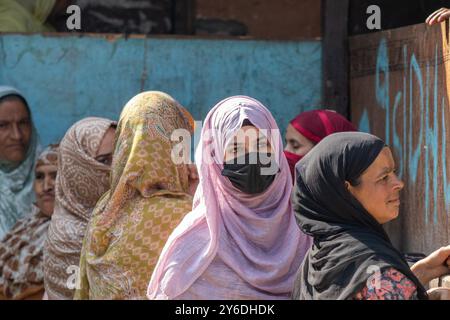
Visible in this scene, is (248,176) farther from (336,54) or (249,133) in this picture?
(336,54)

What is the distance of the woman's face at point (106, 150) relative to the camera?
554cm

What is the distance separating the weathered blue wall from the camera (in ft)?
20.8

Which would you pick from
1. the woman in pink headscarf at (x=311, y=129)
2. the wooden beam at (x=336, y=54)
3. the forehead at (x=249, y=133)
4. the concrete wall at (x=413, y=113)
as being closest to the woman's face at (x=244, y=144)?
the forehead at (x=249, y=133)

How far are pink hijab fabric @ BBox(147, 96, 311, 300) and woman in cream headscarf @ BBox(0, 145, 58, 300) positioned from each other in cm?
198

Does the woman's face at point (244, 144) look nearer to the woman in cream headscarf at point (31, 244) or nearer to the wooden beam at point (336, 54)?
the woman in cream headscarf at point (31, 244)

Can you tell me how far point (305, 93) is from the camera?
254 inches

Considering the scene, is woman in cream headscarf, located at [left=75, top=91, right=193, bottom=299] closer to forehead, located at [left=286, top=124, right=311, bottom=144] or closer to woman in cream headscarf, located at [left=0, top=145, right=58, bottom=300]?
forehead, located at [left=286, top=124, right=311, bottom=144]

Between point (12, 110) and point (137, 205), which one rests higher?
point (12, 110)

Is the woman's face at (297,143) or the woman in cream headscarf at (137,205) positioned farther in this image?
the woman's face at (297,143)

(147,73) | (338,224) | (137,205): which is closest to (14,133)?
(147,73)

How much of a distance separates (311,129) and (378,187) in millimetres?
2152

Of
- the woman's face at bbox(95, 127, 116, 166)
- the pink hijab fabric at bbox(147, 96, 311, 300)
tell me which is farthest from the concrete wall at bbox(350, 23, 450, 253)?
the woman's face at bbox(95, 127, 116, 166)

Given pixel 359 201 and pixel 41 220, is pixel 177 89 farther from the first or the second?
pixel 359 201

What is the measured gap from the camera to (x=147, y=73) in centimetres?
641
